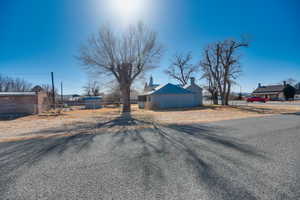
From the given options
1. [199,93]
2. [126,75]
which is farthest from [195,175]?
[199,93]

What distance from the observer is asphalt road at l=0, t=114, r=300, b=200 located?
2.17 m

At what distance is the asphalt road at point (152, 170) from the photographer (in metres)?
2.17

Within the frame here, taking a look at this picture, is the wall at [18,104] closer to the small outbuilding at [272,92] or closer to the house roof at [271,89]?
the small outbuilding at [272,92]

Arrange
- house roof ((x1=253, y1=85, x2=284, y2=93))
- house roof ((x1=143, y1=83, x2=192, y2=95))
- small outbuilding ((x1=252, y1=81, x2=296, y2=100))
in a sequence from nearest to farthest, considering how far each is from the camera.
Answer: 1. house roof ((x1=143, y1=83, x2=192, y2=95))
2. small outbuilding ((x1=252, y1=81, x2=296, y2=100))
3. house roof ((x1=253, y1=85, x2=284, y2=93))

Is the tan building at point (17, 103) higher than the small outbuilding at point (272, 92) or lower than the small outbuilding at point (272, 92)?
lower

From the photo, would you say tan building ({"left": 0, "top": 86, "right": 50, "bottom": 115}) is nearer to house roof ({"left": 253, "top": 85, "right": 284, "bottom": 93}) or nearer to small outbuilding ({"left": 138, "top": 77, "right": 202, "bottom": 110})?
small outbuilding ({"left": 138, "top": 77, "right": 202, "bottom": 110})

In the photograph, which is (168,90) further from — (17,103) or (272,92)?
(272,92)

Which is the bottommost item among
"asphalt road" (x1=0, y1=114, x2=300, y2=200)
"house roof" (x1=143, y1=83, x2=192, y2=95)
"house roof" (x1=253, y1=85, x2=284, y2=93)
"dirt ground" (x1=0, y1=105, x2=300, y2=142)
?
"asphalt road" (x1=0, y1=114, x2=300, y2=200)

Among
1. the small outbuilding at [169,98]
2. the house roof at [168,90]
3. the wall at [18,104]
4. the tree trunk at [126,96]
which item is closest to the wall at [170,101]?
the small outbuilding at [169,98]

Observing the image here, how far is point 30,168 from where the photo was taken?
3.02m

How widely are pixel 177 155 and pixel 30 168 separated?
3.41 m

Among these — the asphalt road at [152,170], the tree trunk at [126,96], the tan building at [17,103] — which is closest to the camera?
the asphalt road at [152,170]

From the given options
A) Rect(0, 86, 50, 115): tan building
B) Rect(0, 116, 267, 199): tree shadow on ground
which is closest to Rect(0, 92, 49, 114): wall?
Rect(0, 86, 50, 115): tan building

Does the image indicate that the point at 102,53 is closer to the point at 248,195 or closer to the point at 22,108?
the point at 22,108
